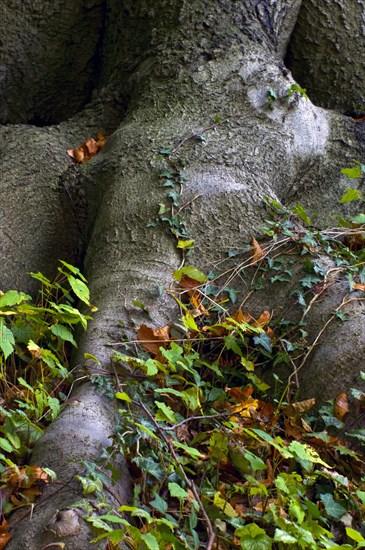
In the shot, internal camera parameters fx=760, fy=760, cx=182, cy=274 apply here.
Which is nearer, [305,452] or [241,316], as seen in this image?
→ [305,452]

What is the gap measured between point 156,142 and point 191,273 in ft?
2.67

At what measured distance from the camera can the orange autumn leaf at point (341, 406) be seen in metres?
2.48

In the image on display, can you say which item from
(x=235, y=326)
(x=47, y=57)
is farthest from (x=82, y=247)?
(x=47, y=57)

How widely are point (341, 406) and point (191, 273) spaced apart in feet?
2.49

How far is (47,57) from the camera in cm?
430

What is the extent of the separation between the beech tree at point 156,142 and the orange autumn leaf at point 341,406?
44 millimetres

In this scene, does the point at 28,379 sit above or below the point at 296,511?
below

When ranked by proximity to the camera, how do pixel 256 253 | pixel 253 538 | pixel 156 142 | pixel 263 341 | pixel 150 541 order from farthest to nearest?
pixel 156 142, pixel 256 253, pixel 263 341, pixel 253 538, pixel 150 541

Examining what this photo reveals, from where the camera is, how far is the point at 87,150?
376 centimetres

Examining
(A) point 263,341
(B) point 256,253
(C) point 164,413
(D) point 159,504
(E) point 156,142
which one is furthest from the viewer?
(E) point 156,142

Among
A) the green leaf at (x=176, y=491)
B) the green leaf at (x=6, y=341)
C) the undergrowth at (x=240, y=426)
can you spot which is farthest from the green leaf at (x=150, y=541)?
the green leaf at (x=6, y=341)

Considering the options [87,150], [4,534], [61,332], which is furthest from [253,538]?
[87,150]

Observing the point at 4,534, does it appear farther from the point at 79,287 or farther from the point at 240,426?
the point at 79,287

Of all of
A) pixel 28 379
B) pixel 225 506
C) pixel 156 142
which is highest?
pixel 156 142
